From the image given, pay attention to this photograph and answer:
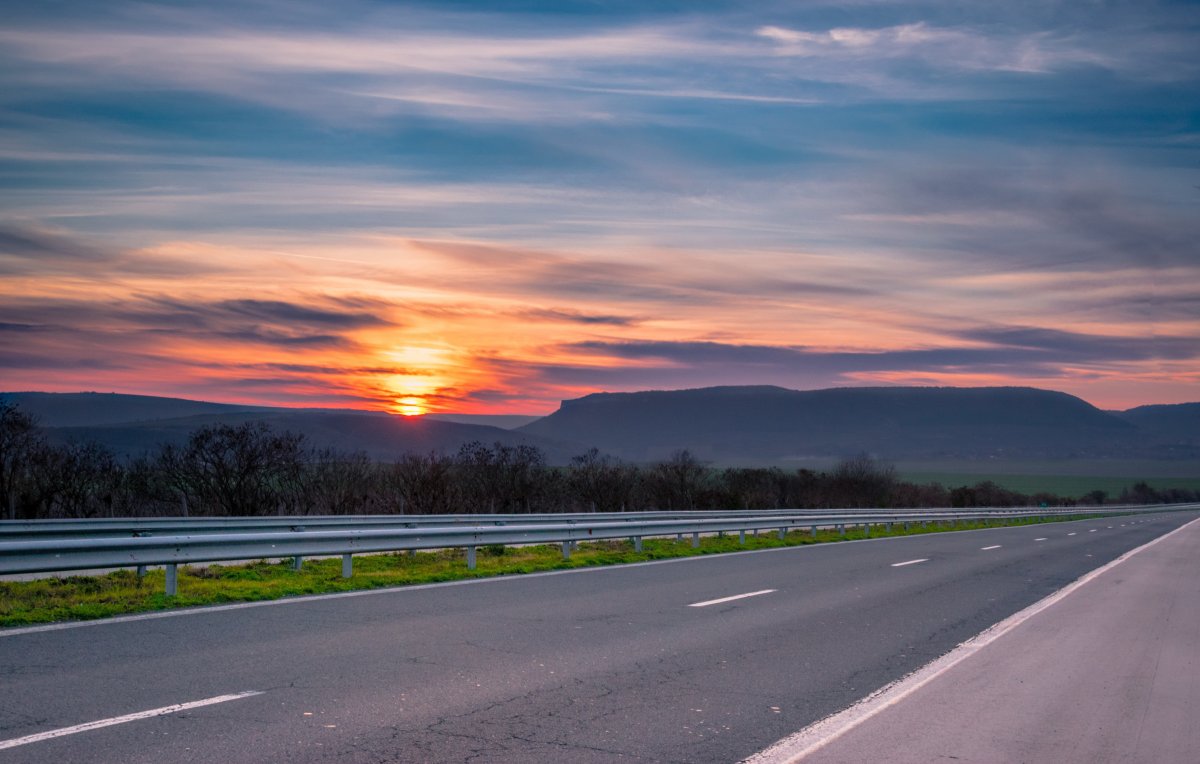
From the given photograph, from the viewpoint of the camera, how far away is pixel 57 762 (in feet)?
A: 18.1

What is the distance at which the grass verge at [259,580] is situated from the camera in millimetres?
11102

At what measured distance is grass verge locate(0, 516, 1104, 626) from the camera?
11102mm

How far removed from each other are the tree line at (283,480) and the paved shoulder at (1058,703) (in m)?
25.4

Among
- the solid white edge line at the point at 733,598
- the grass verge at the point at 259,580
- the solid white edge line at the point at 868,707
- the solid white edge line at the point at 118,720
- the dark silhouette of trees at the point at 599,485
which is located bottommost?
the solid white edge line at the point at 868,707

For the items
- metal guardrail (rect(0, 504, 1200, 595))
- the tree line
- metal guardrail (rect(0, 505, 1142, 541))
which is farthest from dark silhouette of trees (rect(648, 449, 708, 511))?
metal guardrail (rect(0, 504, 1200, 595))

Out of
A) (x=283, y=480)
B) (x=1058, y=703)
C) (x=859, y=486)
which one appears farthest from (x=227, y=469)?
(x=859, y=486)

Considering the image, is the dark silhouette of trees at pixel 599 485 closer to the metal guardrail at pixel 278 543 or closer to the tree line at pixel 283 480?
the tree line at pixel 283 480

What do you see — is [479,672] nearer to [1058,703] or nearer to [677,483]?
[1058,703]

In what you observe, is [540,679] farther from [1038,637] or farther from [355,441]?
[355,441]

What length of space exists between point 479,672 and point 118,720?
278 cm

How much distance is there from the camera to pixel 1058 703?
7578mm

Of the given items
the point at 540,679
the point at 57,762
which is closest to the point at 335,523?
the point at 540,679

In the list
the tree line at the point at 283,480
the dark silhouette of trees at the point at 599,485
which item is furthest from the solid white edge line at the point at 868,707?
the dark silhouette of trees at the point at 599,485

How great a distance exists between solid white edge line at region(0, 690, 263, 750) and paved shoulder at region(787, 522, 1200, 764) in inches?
159
